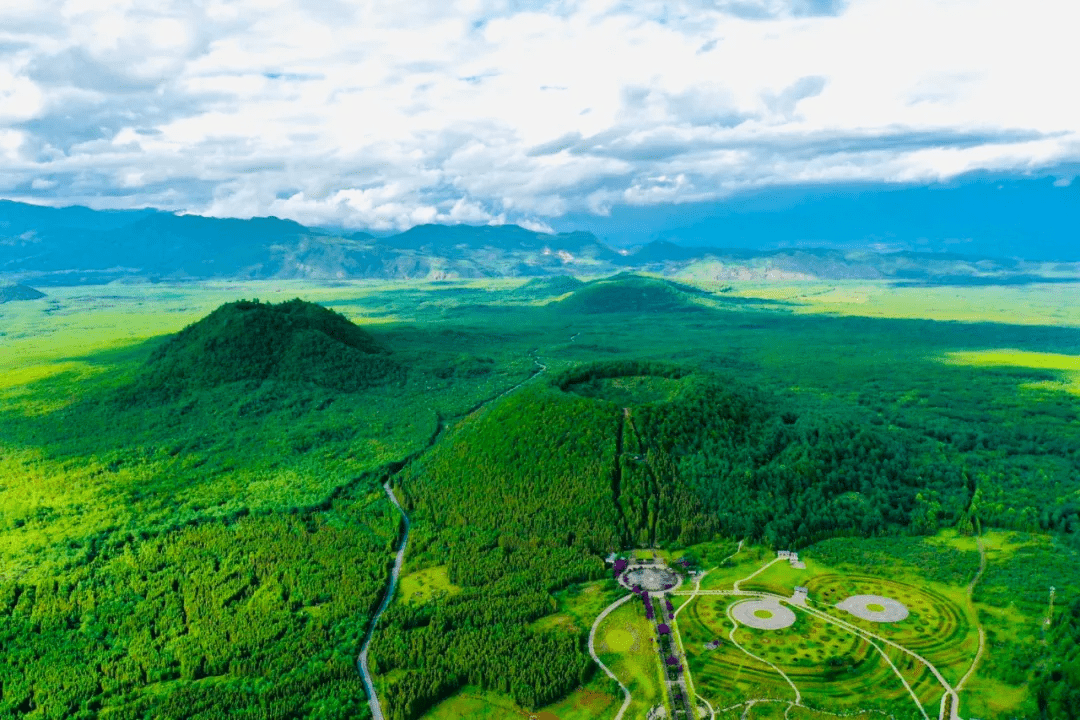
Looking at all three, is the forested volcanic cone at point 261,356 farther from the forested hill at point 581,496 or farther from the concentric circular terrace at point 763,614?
the concentric circular terrace at point 763,614

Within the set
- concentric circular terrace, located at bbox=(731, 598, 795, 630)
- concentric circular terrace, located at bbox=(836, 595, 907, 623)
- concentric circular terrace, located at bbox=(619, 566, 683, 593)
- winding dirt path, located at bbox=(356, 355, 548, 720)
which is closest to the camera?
winding dirt path, located at bbox=(356, 355, 548, 720)

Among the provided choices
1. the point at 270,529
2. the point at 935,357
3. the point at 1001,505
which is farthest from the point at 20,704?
the point at 935,357

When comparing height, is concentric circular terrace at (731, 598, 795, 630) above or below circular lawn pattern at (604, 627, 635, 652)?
above

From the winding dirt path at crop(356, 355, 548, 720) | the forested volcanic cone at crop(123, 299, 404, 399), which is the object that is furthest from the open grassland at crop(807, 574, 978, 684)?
the forested volcanic cone at crop(123, 299, 404, 399)

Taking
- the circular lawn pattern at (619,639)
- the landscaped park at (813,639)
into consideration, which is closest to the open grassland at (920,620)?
the landscaped park at (813,639)

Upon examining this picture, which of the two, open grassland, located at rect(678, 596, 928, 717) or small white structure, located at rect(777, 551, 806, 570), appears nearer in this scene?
open grassland, located at rect(678, 596, 928, 717)

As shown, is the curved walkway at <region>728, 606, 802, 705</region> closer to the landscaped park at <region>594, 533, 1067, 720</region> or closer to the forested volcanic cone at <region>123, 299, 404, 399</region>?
the landscaped park at <region>594, 533, 1067, 720</region>
